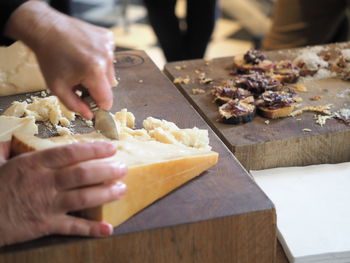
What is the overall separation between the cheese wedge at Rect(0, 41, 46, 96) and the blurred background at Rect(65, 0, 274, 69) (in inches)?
92.8

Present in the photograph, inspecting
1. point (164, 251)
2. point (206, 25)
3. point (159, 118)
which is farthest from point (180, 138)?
point (206, 25)

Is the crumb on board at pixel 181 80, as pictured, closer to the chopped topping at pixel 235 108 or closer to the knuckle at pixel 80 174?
the chopped topping at pixel 235 108

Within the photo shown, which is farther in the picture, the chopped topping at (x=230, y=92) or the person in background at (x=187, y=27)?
the person in background at (x=187, y=27)

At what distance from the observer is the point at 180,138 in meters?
1.35

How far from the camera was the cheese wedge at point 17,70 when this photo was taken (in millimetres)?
1728

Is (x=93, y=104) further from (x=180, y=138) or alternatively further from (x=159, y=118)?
(x=159, y=118)

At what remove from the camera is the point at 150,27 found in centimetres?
468

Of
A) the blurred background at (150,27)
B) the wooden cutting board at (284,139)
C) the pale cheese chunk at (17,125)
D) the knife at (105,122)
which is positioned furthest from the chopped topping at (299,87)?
the blurred background at (150,27)

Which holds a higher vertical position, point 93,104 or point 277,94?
point 93,104

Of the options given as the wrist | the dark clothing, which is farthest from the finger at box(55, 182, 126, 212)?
the dark clothing

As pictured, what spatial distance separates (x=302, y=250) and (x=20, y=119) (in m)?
0.83

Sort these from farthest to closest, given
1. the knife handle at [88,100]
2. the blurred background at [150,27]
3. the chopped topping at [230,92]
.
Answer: the blurred background at [150,27] < the chopped topping at [230,92] < the knife handle at [88,100]

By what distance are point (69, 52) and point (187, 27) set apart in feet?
6.57

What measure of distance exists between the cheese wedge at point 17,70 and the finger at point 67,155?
75 centimetres
